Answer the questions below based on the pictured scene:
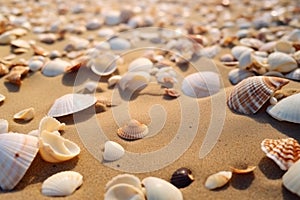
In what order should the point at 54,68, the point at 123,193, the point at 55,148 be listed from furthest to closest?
the point at 54,68 < the point at 55,148 < the point at 123,193

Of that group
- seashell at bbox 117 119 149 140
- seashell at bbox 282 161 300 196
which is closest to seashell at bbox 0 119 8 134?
seashell at bbox 117 119 149 140

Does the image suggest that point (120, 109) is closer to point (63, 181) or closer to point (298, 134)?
point (63, 181)

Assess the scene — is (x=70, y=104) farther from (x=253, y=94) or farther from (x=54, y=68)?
(x=253, y=94)

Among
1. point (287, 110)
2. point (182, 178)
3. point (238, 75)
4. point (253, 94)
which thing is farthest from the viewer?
point (238, 75)

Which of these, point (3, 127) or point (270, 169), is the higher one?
point (3, 127)

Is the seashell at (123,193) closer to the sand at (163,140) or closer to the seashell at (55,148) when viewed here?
the sand at (163,140)


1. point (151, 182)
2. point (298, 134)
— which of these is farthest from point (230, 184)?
point (298, 134)

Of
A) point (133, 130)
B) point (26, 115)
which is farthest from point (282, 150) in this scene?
point (26, 115)
